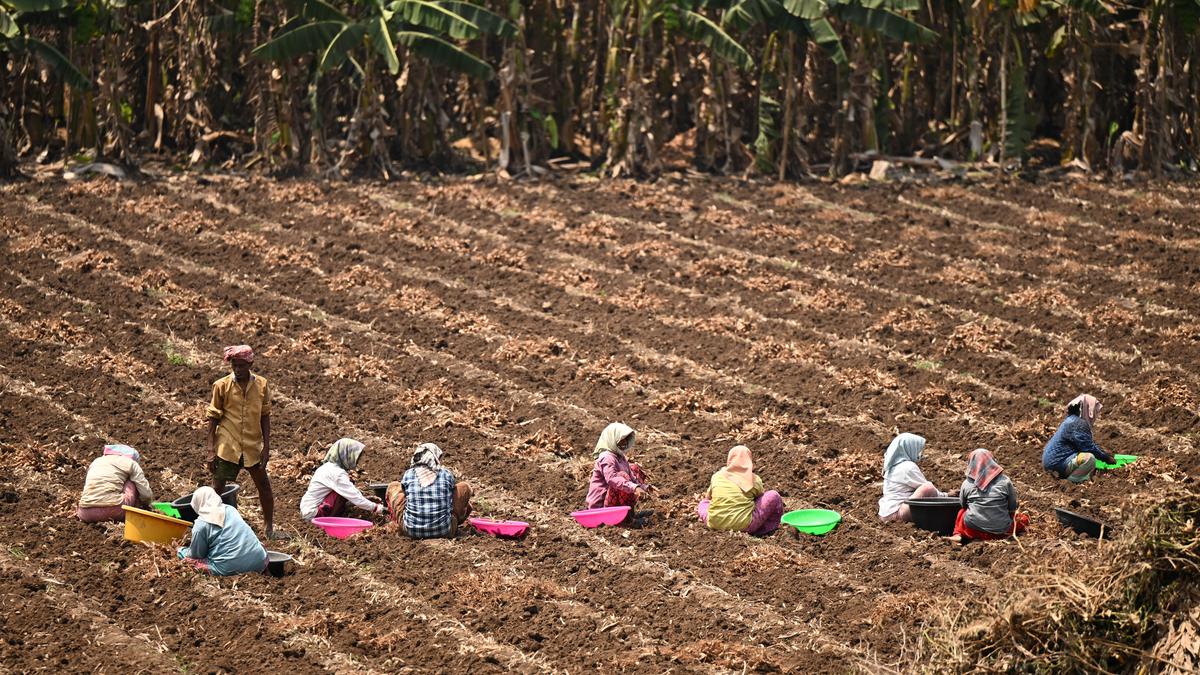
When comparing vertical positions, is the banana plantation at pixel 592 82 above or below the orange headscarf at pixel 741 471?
above

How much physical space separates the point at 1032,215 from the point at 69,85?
580 inches

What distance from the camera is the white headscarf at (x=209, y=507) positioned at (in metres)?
10.1

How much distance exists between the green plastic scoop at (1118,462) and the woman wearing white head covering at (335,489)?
20.6ft

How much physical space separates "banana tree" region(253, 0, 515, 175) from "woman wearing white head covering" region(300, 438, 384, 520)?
33.8 ft

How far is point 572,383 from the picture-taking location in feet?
50.1

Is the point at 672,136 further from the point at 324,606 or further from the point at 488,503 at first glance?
the point at 324,606

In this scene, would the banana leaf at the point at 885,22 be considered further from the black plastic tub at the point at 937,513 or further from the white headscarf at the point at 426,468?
the white headscarf at the point at 426,468

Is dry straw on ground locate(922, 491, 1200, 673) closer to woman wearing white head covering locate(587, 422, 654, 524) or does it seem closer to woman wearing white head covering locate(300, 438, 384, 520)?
A: woman wearing white head covering locate(587, 422, 654, 524)

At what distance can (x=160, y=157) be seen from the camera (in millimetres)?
23484

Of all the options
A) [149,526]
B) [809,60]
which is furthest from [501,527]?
[809,60]

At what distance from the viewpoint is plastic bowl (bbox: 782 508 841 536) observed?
11.5m

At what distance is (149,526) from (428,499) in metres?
2.07

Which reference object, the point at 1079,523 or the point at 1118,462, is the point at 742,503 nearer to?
the point at 1079,523

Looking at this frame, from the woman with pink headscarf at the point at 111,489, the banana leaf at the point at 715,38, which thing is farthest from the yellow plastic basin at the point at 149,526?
the banana leaf at the point at 715,38
